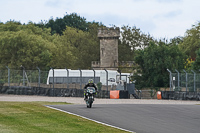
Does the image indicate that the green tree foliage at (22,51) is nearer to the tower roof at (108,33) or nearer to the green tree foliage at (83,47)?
the tower roof at (108,33)

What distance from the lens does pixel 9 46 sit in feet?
272

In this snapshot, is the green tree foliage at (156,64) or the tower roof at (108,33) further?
the tower roof at (108,33)

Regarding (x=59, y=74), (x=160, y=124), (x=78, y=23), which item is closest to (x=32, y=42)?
(x=59, y=74)

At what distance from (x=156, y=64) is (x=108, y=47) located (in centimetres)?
3475

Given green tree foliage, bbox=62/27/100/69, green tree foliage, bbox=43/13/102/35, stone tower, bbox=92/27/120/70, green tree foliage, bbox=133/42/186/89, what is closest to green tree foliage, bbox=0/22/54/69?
stone tower, bbox=92/27/120/70

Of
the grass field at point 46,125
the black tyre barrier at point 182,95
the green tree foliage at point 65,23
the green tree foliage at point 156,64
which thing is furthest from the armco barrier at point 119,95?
the green tree foliage at point 65,23

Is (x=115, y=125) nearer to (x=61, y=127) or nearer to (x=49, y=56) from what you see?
(x=61, y=127)

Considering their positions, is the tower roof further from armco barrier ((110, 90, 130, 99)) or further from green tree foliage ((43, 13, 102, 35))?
armco barrier ((110, 90, 130, 99))

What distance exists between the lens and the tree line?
6269cm

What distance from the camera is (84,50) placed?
371ft

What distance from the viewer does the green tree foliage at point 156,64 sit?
61625 millimetres

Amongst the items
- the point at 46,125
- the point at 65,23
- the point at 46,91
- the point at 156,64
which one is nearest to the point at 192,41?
the point at 156,64

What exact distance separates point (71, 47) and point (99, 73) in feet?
176

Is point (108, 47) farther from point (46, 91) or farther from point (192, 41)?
point (46, 91)
